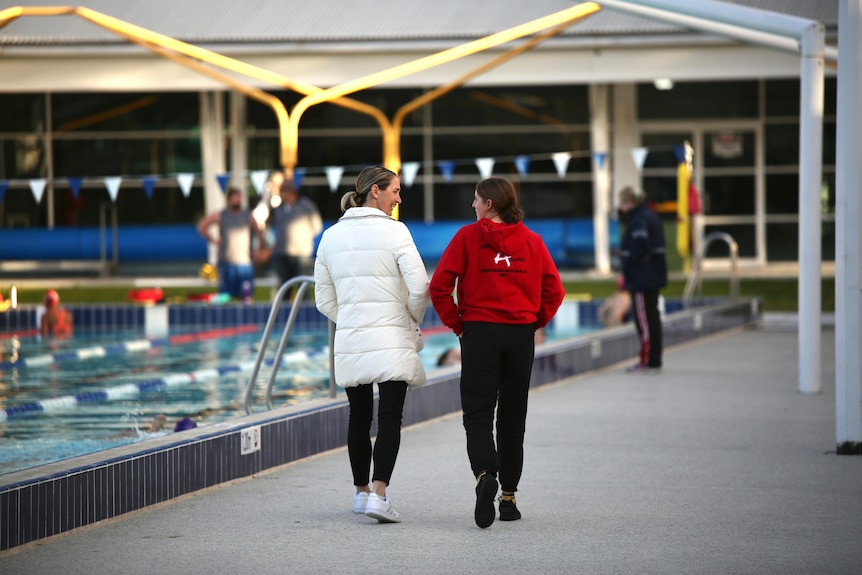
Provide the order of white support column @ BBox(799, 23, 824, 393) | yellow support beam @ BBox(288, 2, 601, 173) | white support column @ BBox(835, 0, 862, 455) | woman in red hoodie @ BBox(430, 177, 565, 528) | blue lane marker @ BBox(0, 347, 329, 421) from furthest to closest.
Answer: yellow support beam @ BBox(288, 2, 601, 173) → blue lane marker @ BBox(0, 347, 329, 421) → white support column @ BBox(799, 23, 824, 393) → white support column @ BBox(835, 0, 862, 455) → woman in red hoodie @ BBox(430, 177, 565, 528)

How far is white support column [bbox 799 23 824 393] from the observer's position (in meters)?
9.60

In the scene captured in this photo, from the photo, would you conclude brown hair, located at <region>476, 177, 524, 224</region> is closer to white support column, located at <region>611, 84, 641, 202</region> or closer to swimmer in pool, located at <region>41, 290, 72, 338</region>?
swimmer in pool, located at <region>41, 290, 72, 338</region>

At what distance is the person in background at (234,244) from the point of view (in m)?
17.1

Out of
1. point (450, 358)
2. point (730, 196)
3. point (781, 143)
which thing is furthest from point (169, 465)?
point (781, 143)

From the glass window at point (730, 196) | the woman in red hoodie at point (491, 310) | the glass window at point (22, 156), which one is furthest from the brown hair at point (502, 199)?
the glass window at point (22, 156)

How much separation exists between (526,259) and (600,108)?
18.8m

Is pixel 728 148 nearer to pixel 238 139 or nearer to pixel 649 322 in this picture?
pixel 238 139

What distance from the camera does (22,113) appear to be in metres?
26.3

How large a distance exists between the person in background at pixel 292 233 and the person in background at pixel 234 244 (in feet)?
2.31

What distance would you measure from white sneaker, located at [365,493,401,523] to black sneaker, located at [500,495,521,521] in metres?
0.48

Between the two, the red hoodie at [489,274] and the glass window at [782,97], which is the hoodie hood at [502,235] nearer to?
the red hoodie at [489,274]

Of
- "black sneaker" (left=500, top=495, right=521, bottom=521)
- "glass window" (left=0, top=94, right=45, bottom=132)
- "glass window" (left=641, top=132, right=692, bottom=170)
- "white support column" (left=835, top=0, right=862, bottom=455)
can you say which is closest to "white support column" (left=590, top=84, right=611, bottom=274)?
"glass window" (left=641, top=132, right=692, bottom=170)

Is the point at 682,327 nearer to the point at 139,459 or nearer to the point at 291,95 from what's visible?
the point at 139,459

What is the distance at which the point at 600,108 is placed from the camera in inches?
952
